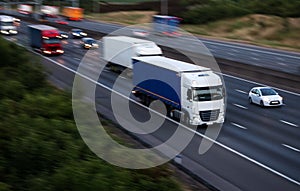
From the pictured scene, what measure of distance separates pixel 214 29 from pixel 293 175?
76.0 meters

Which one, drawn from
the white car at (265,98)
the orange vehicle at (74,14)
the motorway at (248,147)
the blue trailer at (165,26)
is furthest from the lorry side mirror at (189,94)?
the orange vehicle at (74,14)

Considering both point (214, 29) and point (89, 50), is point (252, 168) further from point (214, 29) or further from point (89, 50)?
point (214, 29)

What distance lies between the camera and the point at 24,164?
13.6 m

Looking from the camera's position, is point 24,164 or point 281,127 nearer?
point 24,164

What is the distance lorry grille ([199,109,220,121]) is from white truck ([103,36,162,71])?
13.6m

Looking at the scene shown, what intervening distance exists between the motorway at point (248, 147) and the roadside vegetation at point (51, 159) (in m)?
4.63

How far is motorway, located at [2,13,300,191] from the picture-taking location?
18.5 m

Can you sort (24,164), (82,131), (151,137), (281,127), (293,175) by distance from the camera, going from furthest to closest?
(281,127) < (151,137) < (293,175) < (82,131) < (24,164)

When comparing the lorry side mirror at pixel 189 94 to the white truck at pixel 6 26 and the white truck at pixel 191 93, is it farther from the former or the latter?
the white truck at pixel 6 26

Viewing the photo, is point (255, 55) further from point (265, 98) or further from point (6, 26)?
point (6, 26)

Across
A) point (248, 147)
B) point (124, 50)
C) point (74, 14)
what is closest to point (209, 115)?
point (248, 147)

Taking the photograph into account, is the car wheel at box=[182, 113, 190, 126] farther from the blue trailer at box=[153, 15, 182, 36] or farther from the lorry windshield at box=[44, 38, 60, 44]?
the blue trailer at box=[153, 15, 182, 36]

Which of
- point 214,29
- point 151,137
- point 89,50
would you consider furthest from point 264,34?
point 151,137

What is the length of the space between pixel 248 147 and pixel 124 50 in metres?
20.2
